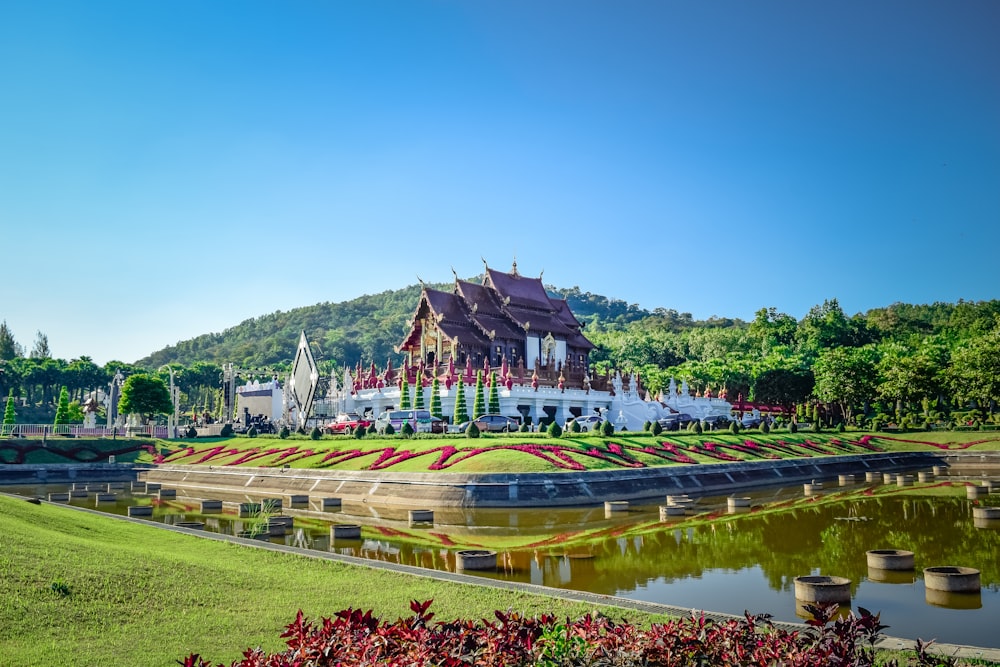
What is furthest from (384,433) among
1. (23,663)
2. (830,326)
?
(830,326)

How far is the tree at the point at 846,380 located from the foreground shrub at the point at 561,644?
2542 inches

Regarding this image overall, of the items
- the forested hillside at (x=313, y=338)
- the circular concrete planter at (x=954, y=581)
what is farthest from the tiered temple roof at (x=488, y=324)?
the forested hillside at (x=313, y=338)

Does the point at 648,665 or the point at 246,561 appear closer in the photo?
the point at 648,665

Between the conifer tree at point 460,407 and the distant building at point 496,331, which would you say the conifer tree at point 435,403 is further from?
the distant building at point 496,331

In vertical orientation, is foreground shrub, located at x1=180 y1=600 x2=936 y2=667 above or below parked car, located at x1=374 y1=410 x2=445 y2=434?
below

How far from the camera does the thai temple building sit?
52.1 metres

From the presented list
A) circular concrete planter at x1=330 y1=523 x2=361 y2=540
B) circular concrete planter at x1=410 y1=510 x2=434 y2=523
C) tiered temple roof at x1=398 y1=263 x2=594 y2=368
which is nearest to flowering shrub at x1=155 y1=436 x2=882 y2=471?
circular concrete planter at x1=410 y1=510 x2=434 y2=523

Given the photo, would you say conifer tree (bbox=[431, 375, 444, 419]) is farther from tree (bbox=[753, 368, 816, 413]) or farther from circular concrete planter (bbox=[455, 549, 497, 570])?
tree (bbox=[753, 368, 816, 413])

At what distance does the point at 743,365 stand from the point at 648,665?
75.1 metres

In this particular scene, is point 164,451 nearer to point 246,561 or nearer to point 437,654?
point 246,561

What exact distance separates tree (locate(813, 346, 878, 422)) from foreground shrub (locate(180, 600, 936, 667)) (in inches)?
2542

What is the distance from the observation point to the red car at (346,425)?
48.9 metres

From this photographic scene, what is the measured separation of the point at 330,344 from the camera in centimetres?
15538

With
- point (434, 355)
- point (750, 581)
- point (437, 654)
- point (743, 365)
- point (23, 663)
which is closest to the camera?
point (437, 654)
